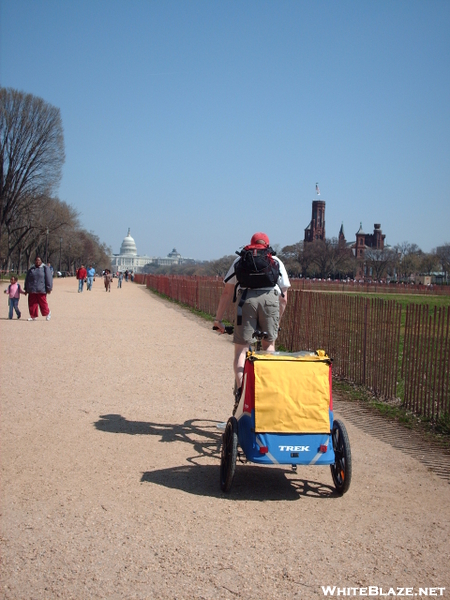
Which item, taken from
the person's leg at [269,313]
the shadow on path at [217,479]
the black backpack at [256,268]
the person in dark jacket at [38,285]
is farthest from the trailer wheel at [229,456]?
the person in dark jacket at [38,285]

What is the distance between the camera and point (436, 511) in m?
4.57

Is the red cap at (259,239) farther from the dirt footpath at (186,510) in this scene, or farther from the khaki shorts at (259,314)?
the dirt footpath at (186,510)

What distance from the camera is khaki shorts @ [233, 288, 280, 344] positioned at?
5.71m

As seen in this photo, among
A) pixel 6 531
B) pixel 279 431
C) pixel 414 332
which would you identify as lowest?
pixel 6 531

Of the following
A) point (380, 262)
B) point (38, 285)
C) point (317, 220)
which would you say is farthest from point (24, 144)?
point (317, 220)

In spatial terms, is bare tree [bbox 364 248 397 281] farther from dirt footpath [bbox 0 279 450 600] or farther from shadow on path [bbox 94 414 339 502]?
shadow on path [bbox 94 414 339 502]

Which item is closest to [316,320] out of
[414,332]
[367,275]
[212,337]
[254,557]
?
[414,332]

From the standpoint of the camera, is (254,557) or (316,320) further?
(316,320)

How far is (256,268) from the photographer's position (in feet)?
18.1

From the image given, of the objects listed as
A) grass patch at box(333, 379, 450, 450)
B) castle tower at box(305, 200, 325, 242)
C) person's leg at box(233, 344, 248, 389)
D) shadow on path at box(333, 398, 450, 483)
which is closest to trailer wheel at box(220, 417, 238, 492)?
person's leg at box(233, 344, 248, 389)

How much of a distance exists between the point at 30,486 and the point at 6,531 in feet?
2.72

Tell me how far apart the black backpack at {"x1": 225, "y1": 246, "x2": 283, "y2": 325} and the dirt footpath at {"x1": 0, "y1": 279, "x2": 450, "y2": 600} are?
1506 mm

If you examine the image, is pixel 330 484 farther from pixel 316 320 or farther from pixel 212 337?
pixel 212 337

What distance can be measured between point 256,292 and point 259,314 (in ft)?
0.65
